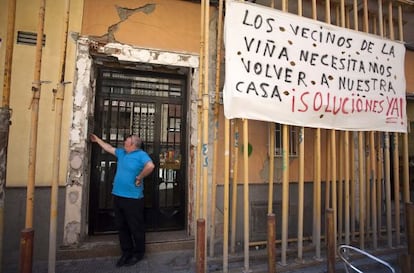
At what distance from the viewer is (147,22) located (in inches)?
164

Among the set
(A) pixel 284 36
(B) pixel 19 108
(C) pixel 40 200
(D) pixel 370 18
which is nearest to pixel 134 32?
(B) pixel 19 108

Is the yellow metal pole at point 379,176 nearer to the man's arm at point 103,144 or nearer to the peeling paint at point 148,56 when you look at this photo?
the peeling paint at point 148,56

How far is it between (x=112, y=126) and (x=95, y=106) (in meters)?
0.41

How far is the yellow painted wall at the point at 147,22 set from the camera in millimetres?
3994

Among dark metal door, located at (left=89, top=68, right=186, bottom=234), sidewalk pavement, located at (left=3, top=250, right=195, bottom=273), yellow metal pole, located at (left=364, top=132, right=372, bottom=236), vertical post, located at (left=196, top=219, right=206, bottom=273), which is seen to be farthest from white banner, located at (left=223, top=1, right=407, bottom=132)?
sidewalk pavement, located at (left=3, top=250, right=195, bottom=273)

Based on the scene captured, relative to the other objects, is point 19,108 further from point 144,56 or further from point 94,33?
point 144,56

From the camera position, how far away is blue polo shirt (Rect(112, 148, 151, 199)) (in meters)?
3.68

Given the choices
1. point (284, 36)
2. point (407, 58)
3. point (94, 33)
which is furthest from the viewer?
point (407, 58)

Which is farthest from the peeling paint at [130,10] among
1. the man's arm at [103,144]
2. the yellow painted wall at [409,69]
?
the yellow painted wall at [409,69]

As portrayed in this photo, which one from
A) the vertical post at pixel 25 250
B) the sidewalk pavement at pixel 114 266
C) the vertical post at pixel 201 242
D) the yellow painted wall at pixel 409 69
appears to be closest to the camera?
the vertical post at pixel 25 250

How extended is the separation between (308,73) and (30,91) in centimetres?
376

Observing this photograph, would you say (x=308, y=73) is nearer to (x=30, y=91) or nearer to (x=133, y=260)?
(x=133, y=260)

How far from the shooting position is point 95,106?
171 inches

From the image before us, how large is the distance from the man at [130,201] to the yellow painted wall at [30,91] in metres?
0.83
